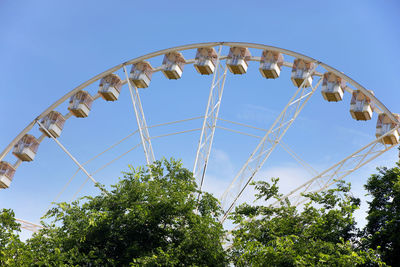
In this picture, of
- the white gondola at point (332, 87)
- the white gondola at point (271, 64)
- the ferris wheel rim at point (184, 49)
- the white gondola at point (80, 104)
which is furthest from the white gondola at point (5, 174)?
the white gondola at point (332, 87)

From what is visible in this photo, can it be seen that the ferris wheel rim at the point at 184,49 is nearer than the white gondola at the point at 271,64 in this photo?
Yes

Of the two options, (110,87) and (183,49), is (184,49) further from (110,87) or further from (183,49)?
(110,87)

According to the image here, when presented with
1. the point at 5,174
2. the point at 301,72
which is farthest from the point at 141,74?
the point at 5,174

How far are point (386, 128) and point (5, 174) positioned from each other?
21252 mm

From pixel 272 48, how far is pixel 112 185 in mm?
12156

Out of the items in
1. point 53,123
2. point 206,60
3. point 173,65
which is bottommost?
point 53,123

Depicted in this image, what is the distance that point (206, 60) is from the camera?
3375 cm

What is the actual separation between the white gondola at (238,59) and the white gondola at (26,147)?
12270 millimetres

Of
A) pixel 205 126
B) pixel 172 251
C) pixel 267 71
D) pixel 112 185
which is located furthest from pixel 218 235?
pixel 267 71

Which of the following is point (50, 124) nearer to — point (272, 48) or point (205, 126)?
point (205, 126)

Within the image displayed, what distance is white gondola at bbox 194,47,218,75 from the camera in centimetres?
3372

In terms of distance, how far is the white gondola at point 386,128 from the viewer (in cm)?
2938

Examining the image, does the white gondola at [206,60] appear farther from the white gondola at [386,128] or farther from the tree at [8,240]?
the tree at [8,240]

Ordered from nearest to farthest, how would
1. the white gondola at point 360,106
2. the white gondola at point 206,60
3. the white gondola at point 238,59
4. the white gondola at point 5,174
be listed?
the white gondola at point 360,106 → the white gondola at point 238,59 → the white gondola at point 206,60 → the white gondola at point 5,174
